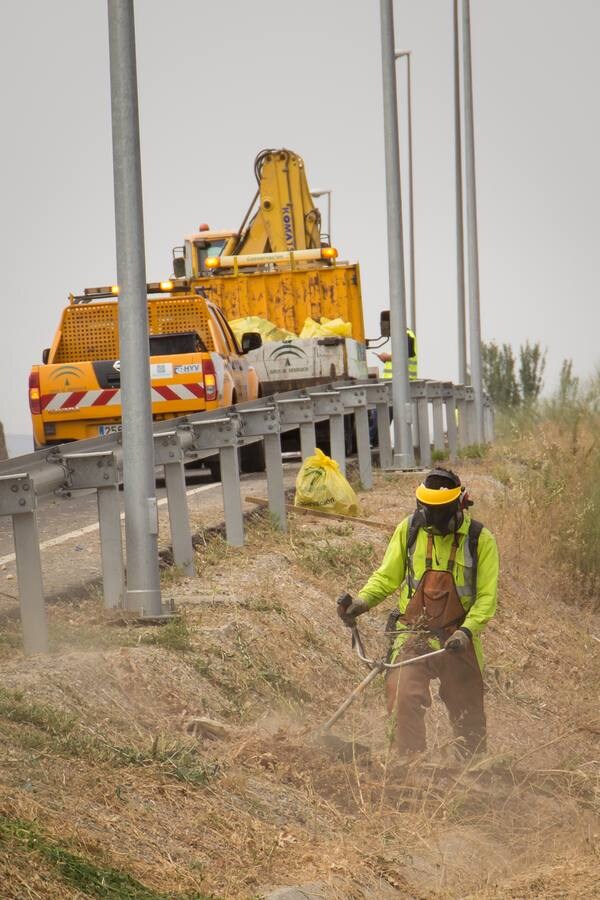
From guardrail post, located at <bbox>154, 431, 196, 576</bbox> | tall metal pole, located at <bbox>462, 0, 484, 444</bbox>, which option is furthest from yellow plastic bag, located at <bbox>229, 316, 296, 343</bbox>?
guardrail post, located at <bbox>154, 431, 196, 576</bbox>

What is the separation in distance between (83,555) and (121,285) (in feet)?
10.5

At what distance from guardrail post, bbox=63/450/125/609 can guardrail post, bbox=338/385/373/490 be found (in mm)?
8472

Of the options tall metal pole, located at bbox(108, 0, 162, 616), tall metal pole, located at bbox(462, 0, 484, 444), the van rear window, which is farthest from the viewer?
tall metal pole, located at bbox(462, 0, 484, 444)

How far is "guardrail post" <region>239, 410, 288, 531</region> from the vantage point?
13.3m

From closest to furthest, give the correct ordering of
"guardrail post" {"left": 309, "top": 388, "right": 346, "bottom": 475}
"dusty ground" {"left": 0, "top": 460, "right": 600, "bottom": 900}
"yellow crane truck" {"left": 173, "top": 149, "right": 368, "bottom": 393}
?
"dusty ground" {"left": 0, "top": 460, "right": 600, "bottom": 900}, "guardrail post" {"left": 309, "top": 388, "right": 346, "bottom": 475}, "yellow crane truck" {"left": 173, "top": 149, "right": 368, "bottom": 393}

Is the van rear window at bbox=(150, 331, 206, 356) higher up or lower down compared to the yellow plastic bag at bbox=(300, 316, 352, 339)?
higher up

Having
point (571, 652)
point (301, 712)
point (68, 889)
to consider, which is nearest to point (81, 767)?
point (68, 889)

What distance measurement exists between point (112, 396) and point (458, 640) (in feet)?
35.5

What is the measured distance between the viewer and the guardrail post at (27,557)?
793 cm

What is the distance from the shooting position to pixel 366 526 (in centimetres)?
1436

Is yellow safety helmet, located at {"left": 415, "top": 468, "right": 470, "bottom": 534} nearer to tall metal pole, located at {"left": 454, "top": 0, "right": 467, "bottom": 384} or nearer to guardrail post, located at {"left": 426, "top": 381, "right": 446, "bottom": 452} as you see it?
guardrail post, located at {"left": 426, "top": 381, "right": 446, "bottom": 452}

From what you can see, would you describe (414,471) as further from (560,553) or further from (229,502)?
(229,502)

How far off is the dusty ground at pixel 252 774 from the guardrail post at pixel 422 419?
10.3 metres

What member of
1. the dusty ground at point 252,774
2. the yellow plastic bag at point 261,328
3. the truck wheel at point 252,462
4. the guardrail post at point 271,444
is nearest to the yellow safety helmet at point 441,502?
the dusty ground at point 252,774
